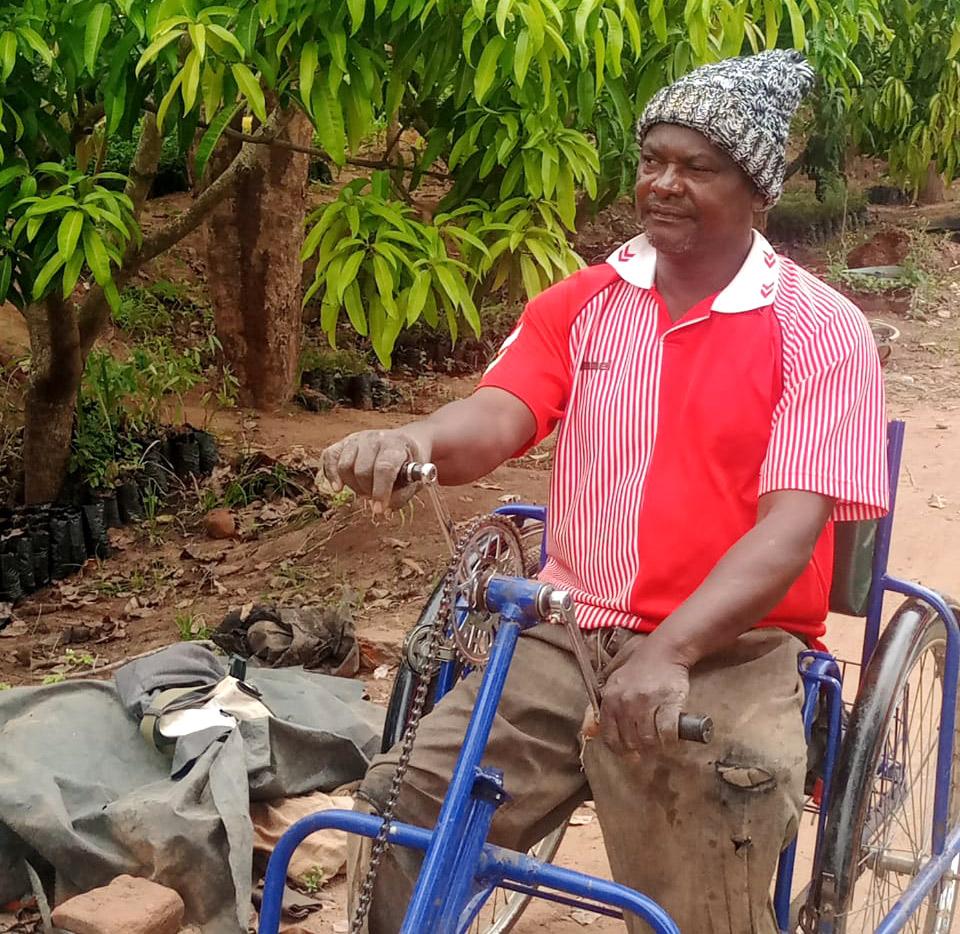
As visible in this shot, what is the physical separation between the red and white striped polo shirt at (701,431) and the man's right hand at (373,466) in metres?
0.49

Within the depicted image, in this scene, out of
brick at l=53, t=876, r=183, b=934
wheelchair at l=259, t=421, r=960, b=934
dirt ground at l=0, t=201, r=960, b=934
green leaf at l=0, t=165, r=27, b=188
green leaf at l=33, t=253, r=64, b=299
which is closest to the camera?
wheelchair at l=259, t=421, r=960, b=934

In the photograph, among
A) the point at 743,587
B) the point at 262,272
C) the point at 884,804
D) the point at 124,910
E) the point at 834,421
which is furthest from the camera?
the point at 262,272

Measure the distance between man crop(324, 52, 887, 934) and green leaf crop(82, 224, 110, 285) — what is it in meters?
1.94

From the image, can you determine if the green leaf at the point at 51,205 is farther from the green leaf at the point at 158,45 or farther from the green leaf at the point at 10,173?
the green leaf at the point at 158,45

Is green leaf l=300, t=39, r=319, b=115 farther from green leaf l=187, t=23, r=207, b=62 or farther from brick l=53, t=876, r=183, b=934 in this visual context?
brick l=53, t=876, r=183, b=934

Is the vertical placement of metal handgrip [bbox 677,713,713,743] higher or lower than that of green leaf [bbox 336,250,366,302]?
lower

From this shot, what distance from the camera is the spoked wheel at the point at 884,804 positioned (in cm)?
211

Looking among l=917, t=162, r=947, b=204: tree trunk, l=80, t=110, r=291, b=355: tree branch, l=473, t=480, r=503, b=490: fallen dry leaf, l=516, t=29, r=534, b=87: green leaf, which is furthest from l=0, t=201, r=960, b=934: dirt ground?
l=917, t=162, r=947, b=204: tree trunk

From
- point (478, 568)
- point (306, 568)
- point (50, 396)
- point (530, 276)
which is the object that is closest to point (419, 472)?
point (478, 568)

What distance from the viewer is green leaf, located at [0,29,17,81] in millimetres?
3389

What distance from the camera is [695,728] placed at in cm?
172

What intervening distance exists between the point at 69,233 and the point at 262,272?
12.1 ft

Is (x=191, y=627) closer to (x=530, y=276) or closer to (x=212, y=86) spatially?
(x=530, y=276)

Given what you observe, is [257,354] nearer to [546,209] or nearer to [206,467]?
[206,467]
